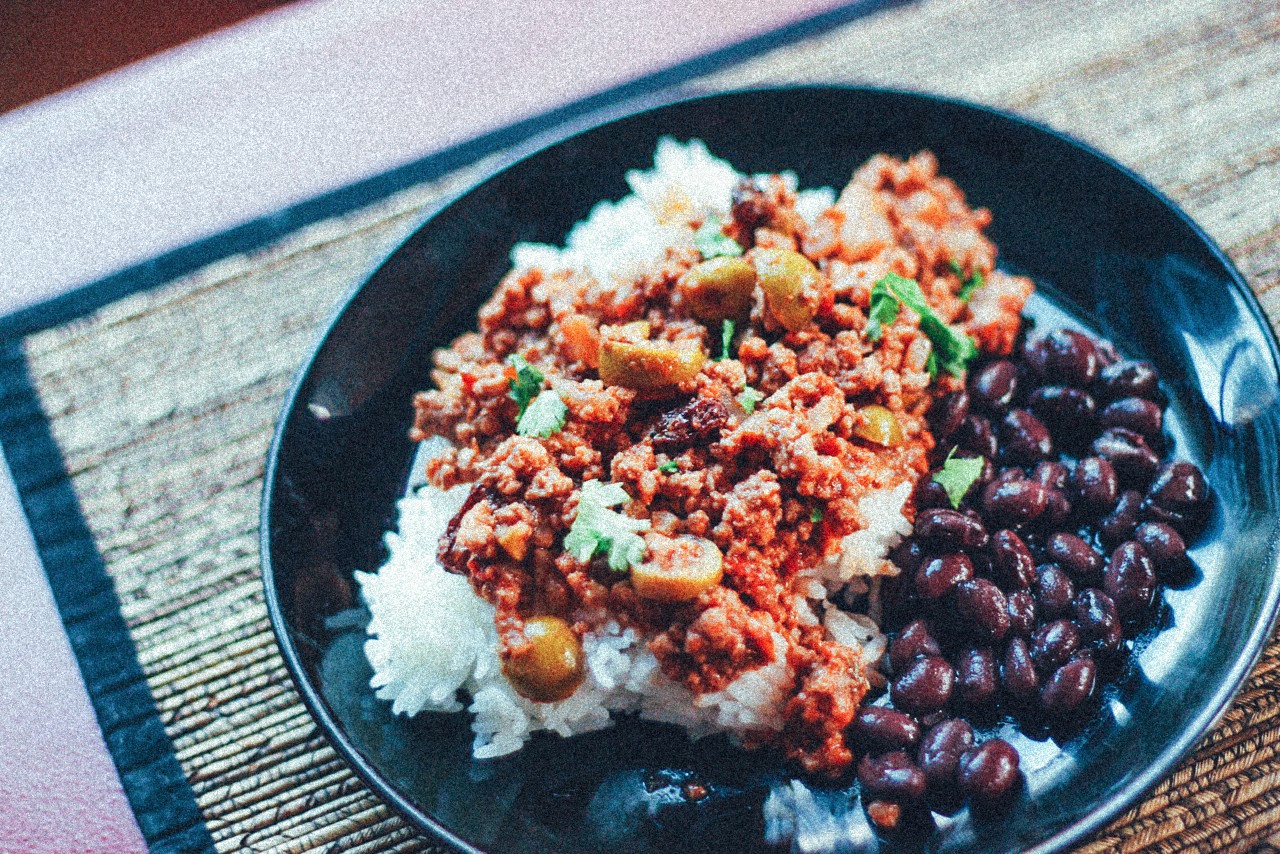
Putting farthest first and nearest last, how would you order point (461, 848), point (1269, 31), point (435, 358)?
point (1269, 31) → point (435, 358) → point (461, 848)

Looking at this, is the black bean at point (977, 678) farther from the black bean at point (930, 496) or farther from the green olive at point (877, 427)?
the green olive at point (877, 427)

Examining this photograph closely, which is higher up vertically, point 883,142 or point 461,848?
point 883,142

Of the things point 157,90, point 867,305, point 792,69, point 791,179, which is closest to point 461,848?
point 867,305

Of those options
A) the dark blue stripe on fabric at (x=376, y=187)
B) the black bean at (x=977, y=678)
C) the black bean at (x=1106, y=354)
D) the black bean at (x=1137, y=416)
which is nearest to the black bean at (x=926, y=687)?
the black bean at (x=977, y=678)

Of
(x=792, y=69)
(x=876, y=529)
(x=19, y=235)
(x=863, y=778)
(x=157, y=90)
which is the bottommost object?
(x=863, y=778)

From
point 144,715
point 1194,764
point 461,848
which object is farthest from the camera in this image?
point 144,715

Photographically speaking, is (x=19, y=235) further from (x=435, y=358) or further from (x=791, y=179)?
(x=791, y=179)

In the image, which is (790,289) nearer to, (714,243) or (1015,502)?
(714,243)

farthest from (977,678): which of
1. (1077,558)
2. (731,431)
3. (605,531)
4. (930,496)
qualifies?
(605,531)
